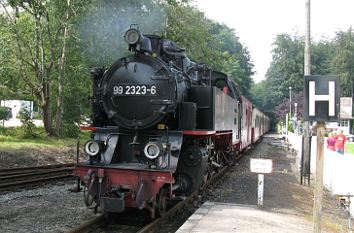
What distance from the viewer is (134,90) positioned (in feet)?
27.2

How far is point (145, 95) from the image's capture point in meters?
8.24

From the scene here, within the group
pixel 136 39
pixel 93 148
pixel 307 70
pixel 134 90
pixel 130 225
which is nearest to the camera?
pixel 130 225

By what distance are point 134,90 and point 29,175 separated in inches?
228

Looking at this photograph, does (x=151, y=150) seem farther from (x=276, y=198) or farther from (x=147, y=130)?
(x=276, y=198)

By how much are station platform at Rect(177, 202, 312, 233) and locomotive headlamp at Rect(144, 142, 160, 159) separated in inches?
48.0

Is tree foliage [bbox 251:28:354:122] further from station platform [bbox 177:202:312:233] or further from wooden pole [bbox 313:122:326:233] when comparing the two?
wooden pole [bbox 313:122:326:233]

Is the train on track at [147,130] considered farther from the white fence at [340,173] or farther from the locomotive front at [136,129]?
the white fence at [340,173]

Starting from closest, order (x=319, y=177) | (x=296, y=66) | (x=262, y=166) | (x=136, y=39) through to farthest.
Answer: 1. (x=319, y=177)
2. (x=136, y=39)
3. (x=262, y=166)
4. (x=296, y=66)

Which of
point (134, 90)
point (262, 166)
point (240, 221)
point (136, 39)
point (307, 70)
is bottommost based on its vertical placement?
point (240, 221)

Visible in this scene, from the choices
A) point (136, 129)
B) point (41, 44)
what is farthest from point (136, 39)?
point (41, 44)

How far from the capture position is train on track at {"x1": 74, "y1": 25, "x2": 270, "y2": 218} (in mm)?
7492

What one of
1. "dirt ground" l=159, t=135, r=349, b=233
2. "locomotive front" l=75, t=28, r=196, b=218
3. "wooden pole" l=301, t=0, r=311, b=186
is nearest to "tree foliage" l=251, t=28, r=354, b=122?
"wooden pole" l=301, t=0, r=311, b=186

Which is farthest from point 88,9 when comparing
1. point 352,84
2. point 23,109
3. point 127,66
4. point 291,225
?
point 352,84

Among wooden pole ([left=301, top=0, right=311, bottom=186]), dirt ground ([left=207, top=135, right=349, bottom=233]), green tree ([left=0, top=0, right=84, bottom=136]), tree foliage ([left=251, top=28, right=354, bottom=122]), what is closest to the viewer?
dirt ground ([left=207, top=135, right=349, bottom=233])
